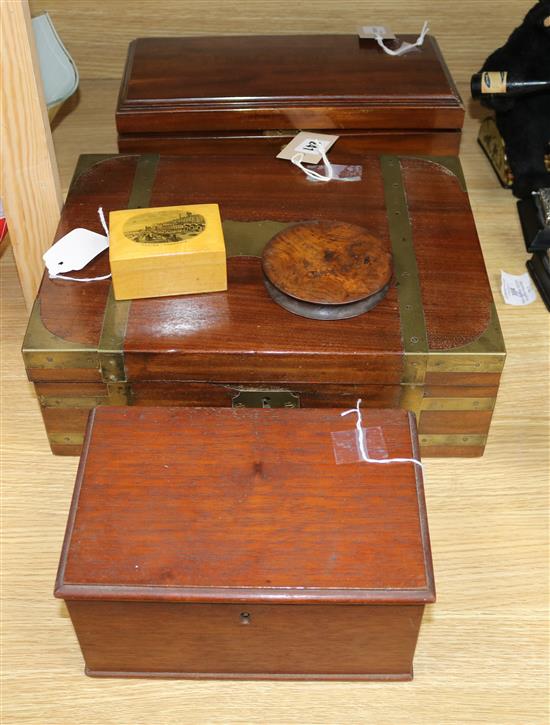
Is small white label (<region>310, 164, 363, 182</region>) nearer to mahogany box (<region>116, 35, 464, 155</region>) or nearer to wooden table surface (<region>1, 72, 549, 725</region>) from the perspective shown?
mahogany box (<region>116, 35, 464, 155</region>)

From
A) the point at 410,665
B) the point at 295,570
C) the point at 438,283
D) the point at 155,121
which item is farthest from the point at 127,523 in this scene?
the point at 155,121

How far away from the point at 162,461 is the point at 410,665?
1.26 feet

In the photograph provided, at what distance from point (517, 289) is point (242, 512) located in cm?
78

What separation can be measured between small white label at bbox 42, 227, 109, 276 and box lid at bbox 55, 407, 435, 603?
26 cm

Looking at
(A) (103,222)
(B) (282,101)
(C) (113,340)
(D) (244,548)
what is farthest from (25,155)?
(D) (244,548)

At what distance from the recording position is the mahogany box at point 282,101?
164 cm

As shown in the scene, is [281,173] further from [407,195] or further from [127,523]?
[127,523]

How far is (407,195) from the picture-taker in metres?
1.50

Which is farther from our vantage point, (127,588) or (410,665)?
(410,665)

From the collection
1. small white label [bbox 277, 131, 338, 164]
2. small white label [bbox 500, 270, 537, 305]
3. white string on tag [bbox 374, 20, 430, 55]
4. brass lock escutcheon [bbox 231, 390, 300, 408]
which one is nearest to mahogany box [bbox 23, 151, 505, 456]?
brass lock escutcheon [bbox 231, 390, 300, 408]

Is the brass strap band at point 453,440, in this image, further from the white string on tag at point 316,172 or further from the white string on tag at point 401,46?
the white string on tag at point 401,46

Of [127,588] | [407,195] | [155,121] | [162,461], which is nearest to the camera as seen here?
[127,588]

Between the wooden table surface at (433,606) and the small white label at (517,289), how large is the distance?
0.07 ft

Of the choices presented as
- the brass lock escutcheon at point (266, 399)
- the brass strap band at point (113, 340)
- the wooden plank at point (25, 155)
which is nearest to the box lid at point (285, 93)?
the wooden plank at point (25, 155)
